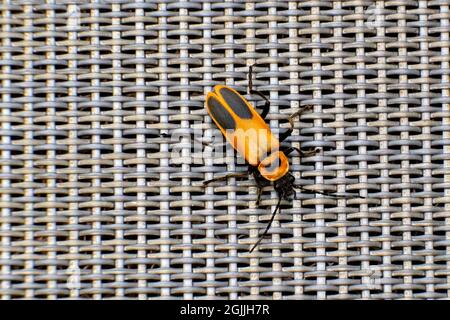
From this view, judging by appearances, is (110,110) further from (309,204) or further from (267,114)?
(309,204)

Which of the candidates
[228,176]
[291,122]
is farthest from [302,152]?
[228,176]

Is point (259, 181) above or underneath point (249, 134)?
underneath

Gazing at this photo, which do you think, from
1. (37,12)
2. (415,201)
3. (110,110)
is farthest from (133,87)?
(415,201)

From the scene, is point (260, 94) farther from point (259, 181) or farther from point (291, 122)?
point (259, 181)

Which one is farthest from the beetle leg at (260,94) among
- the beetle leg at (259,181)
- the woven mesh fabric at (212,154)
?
the beetle leg at (259,181)

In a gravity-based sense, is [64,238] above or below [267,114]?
below

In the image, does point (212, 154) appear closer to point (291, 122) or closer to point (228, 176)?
point (228, 176)
